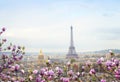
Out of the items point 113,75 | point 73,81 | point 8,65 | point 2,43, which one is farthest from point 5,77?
point 113,75

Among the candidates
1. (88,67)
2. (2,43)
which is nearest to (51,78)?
(88,67)

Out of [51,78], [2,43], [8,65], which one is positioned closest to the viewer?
[51,78]

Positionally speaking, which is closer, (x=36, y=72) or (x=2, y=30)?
(x=36, y=72)

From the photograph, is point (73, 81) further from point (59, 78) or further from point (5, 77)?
point (5, 77)

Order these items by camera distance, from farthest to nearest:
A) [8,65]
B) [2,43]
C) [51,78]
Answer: [2,43] < [8,65] < [51,78]

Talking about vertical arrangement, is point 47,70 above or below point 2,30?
below

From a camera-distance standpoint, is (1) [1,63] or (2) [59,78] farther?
(1) [1,63]

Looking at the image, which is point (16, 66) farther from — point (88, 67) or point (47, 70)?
point (88, 67)
